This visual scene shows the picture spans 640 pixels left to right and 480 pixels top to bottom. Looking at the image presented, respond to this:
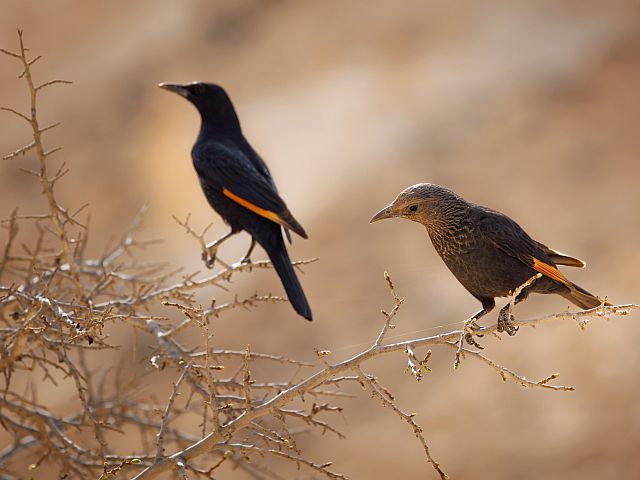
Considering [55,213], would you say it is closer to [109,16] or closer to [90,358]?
[90,358]

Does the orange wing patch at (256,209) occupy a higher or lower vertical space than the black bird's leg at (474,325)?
higher

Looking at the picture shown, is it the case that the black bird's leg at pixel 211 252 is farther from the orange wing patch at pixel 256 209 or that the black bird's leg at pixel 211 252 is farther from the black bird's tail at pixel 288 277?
the black bird's tail at pixel 288 277

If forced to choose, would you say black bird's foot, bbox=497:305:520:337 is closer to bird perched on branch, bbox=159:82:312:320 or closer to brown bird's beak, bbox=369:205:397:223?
brown bird's beak, bbox=369:205:397:223

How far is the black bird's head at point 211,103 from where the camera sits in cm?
532

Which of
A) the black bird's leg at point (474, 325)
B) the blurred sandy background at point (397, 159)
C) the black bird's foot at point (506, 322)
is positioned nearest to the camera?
the black bird's leg at point (474, 325)

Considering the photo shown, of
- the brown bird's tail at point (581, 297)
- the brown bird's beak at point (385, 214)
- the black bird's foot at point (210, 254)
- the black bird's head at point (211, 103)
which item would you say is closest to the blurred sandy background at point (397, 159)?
the black bird's head at point (211, 103)

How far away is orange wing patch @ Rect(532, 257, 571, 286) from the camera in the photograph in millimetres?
3529

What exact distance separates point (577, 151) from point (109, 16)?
9017 millimetres

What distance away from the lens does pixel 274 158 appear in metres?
14.6

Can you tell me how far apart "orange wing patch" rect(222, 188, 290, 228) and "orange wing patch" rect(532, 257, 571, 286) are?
48.6 inches

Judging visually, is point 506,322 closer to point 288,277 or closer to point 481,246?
point 481,246

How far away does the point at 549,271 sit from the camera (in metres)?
3.55

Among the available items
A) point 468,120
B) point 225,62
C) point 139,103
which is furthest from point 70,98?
point 468,120

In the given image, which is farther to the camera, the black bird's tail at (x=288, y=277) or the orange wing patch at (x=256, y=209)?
the orange wing patch at (x=256, y=209)
